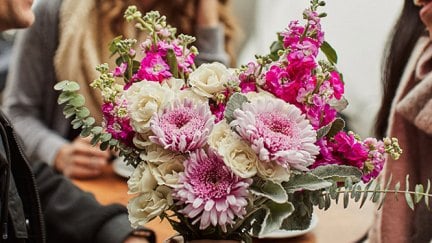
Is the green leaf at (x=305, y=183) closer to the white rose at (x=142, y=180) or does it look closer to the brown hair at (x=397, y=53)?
the white rose at (x=142, y=180)

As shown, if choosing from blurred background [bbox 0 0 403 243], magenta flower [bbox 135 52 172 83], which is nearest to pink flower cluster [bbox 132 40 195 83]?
magenta flower [bbox 135 52 172 83]

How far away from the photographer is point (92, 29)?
188cm

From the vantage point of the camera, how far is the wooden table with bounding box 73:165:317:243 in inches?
55.9

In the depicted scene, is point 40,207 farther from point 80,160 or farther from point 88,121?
point 80,160

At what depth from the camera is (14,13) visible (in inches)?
52.2

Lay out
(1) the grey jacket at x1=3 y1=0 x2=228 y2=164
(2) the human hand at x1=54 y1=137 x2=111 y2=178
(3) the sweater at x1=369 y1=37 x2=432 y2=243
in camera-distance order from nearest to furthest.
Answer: (3) the sweater at x1=369 y1=37 x2=432 y2=243
(2) the human hand at x1=54 y1=137 x2=111 y2=178
(1) the grey jacket at x1=3 y1=0 x2=228 y2=164

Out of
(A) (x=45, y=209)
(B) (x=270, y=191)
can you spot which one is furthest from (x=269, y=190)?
(A) (x=45, y=209)

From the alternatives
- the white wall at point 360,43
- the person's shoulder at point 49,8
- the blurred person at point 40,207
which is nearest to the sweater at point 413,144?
the white wall at point 360,43

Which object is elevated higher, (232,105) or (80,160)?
(232,105)

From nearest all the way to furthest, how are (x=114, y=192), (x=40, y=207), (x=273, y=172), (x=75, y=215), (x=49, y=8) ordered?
(x=273, y=172) < (x=40, y=207) < (x=75, y=215) < (x=114, y=192) < (x=49, y=8)

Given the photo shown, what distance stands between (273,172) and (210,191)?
A: 8 centimetres

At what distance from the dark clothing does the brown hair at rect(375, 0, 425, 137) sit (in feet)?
1.79

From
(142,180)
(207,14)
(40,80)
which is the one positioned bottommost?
(40,80)

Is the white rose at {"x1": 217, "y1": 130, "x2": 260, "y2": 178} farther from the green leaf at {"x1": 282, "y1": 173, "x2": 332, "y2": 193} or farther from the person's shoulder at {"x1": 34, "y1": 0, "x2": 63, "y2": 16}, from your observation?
the person's shoulder at {"x1": 34, "y1": 0, "x2": 63, "y2": 16}
